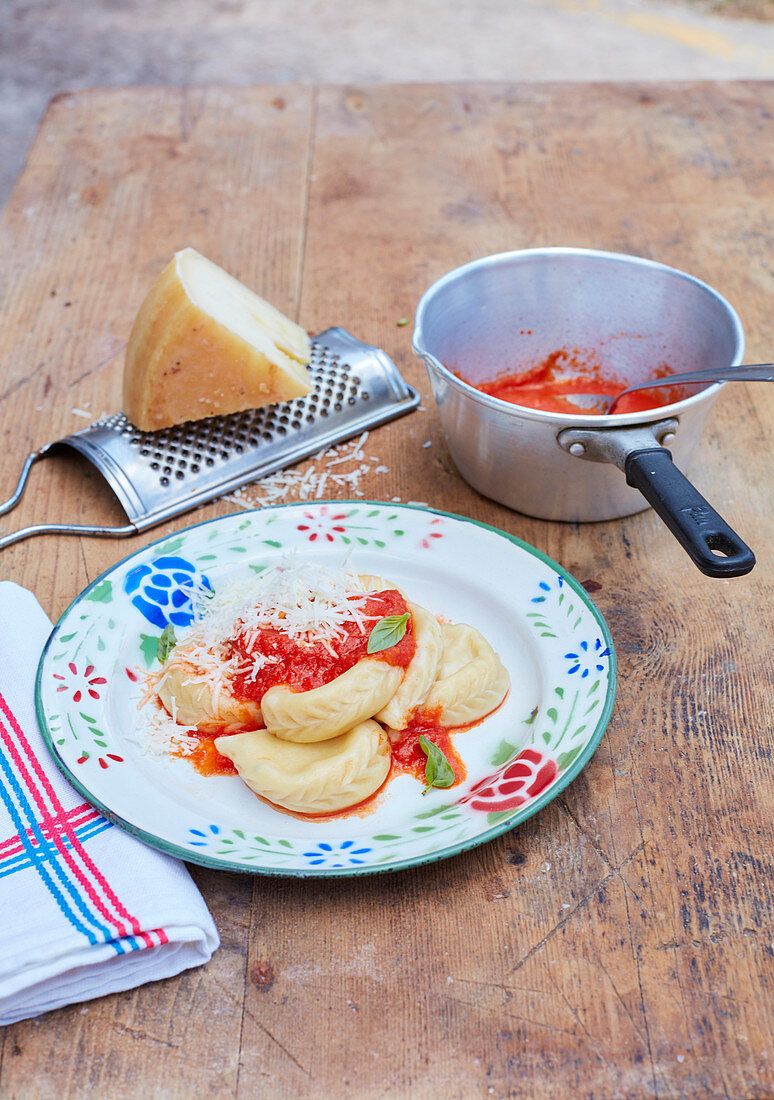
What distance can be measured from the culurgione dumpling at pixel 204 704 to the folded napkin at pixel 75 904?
14 centimetres

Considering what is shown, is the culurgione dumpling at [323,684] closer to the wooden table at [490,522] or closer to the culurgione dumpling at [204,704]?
the culurgione dumpling at [204,704]

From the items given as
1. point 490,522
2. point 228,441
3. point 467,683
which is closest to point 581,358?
point 490,522

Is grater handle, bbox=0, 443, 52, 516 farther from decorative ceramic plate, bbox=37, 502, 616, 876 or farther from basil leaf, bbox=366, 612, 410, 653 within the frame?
basil leaf, bbox=366, 612, 410, 653

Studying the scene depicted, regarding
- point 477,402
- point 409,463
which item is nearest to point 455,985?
point 477,402

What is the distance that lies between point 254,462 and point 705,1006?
0.98 meters

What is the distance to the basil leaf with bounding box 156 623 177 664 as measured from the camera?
3.63ft

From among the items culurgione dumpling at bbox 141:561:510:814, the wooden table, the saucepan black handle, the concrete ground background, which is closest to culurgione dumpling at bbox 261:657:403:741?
culurgione dumpling at bbox 141:561:510:814

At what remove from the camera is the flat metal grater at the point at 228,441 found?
1.38 metres

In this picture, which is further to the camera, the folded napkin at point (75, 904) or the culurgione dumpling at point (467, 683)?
the culurgione dumpling at point (467, 683)

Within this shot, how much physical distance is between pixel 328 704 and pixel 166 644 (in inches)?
10.4

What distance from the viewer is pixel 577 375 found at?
157 centimetres

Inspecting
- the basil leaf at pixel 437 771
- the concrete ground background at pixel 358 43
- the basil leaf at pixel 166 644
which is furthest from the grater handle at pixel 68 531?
the concrete ground background at pixel 358 43

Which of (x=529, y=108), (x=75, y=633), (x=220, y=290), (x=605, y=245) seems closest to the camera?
(x=75, y=633)

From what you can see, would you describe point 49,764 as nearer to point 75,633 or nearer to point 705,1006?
point 75,633
